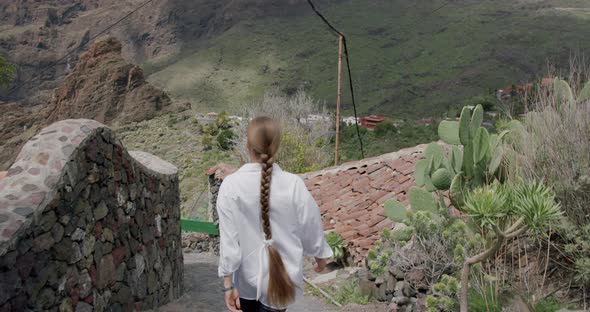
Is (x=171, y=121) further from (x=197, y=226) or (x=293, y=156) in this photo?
(x=197, y=226)

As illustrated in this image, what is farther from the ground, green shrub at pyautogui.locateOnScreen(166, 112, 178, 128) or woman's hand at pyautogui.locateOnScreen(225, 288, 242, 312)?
woman's hand at pyautogui.locateOnScreen(225, 288, 242, 312)

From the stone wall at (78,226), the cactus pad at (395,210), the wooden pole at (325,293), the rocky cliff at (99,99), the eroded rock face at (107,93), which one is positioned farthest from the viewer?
the eroded rock face at (107,93)

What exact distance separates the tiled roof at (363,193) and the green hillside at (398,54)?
3382 centimetres

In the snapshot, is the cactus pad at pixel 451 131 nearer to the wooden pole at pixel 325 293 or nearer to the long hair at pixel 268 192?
the wooden pole at pixel 325 293

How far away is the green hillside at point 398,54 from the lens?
49.7 m

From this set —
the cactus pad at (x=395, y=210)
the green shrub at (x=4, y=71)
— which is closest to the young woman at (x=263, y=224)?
the cactus pad at (x=395, y=210)

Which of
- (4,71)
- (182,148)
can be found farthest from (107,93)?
(182,148)

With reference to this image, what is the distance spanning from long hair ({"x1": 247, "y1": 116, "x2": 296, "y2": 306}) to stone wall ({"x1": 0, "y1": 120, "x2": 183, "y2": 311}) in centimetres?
135

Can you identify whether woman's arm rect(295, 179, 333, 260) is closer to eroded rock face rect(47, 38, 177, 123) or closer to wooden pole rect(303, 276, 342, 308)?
wooden pole rect(303, 276, 342, 308)

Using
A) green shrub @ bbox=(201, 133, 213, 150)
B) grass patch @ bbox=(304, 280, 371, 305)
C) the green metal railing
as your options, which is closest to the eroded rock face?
green shrub @ bbox=(201, 133, 213, 150)

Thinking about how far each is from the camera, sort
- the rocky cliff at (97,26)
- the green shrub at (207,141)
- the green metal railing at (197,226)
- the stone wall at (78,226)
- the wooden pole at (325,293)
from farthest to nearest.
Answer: the rocky cliff at (97,26) → the green shrub at (207,141) → the green metal railing at (197,226) → the wooden pole at (325,293) → the stone wall at (78,226)

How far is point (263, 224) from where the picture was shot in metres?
2.64

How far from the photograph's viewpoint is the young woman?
8.60 feet

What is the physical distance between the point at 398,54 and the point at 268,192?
200ft
